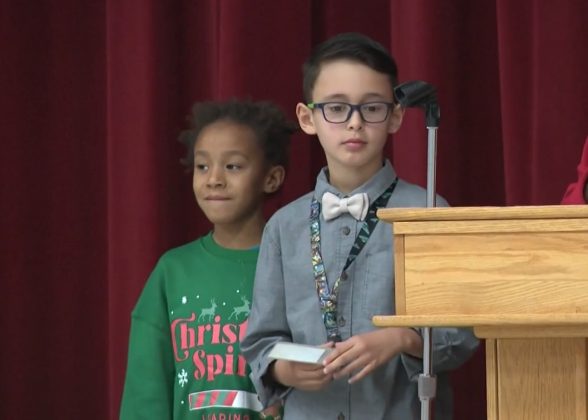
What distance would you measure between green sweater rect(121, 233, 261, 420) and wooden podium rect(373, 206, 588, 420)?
32.8 inches

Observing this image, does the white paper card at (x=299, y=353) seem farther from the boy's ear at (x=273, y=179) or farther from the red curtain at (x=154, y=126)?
the red curtain at (x=154, y=126)

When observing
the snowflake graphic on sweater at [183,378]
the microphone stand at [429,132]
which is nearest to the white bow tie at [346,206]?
the microphone stand at [429,132]

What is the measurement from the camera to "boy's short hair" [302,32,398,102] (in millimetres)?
1886

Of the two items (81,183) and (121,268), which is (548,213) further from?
(81,183)

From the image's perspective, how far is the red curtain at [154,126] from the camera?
229cm

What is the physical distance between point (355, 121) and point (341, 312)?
29 cm

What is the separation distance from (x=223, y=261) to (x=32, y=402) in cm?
84

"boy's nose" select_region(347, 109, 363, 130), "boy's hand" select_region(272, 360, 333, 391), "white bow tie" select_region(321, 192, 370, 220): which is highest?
"boy's nose" select_region(347, 109, 363, 130)

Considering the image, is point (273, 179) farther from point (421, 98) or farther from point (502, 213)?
point (502, 213)

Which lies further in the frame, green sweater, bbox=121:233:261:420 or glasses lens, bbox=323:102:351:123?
green sweater, bbox=121:233:261:420

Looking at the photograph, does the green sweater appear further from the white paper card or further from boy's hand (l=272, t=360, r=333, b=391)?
the white paper card

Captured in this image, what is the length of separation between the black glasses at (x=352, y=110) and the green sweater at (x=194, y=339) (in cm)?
41

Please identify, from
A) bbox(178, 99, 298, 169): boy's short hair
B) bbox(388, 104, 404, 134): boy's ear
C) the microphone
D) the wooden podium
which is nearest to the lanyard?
bbox(388, 104, 404, 134): boy's ear

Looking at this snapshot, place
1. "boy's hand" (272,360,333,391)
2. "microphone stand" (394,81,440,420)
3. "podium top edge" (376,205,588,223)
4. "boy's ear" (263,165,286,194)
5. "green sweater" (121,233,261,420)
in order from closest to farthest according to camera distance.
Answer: "podium top edge" (376,205,588,223) < "microphone stand" (394,81,440,420) < "boy's hand" (272,360,333,391) < "green sweater" (121,233,261,420) < "boy's ear" (263,165,286,194)
